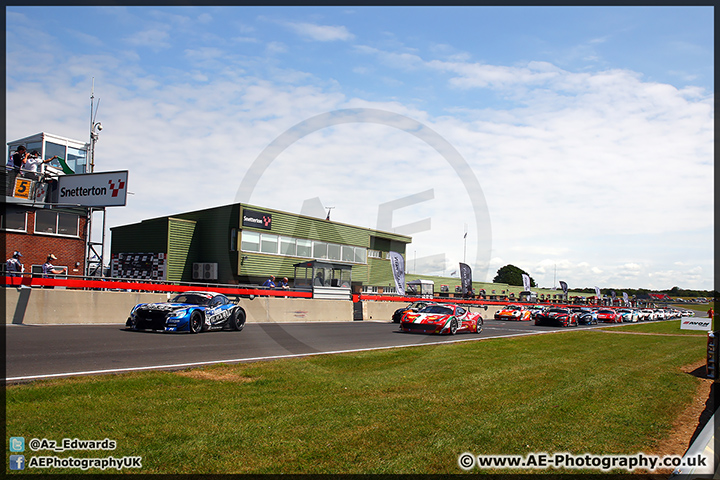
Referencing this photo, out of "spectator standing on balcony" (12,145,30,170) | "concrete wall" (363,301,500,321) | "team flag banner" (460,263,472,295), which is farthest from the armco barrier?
"team flag banner" (460,263,472,295)

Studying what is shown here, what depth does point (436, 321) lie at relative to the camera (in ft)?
67.3

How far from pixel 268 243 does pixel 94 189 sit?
1702 centimetres

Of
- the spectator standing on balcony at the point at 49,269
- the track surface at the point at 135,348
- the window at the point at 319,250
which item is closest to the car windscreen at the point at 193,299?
the track surface at the point at 135,348

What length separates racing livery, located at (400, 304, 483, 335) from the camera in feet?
67.5

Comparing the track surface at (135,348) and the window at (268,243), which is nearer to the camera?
the track surface at (135,348)

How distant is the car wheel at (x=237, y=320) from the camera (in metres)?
18.2

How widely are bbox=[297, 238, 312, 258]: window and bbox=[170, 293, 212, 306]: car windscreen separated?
83.2 ft

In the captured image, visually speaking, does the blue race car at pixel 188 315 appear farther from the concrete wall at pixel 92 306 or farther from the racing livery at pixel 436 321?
the racing livery at pixel 436 321

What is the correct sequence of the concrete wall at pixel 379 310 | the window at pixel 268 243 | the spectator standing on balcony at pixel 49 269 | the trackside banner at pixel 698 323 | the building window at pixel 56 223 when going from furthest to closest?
the window at pixel 268 243 → the concrete wall at pixel 379 310 → the building window at pixel 56 223 → the spectator standing on balcony at pixel 49 269 → the trackside banner at pixel 698 323

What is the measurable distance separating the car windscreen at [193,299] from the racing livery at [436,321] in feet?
25.1

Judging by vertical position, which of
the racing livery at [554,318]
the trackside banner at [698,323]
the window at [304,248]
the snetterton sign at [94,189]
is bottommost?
the racing livery at [554,318]

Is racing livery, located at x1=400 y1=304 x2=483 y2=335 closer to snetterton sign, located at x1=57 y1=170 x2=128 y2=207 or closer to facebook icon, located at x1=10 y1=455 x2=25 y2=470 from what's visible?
snetterton sign, located at x1=57 y1=170 x2=128 y2=207

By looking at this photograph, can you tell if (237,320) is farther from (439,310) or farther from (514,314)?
(514,314)

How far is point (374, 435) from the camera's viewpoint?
5242 mm
